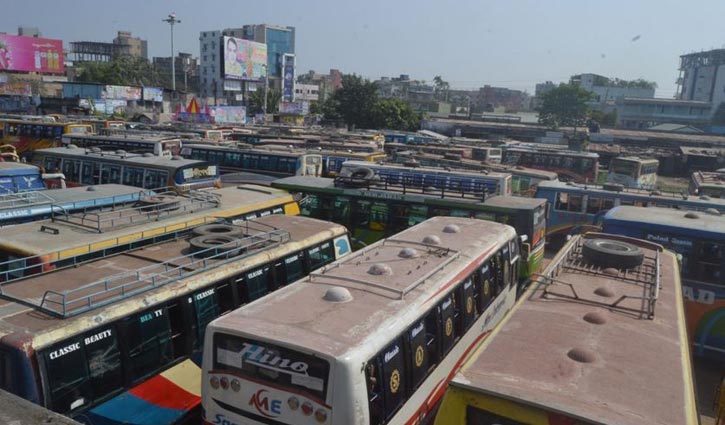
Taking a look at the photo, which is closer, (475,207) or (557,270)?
(557,270)

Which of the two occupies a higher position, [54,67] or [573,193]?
[54,67]

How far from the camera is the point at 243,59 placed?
89438 mm

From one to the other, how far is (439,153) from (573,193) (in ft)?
47.4

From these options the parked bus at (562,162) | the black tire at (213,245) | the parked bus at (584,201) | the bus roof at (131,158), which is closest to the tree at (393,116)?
the parked bus at (562,162)

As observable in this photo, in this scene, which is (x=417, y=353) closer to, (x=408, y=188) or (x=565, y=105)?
(x=408, y=188)

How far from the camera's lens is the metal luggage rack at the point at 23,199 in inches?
475

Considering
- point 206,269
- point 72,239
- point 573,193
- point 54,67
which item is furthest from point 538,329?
point 54,67

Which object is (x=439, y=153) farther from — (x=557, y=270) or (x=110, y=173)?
(x=557, y=270)

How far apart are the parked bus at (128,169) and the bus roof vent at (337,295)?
40.7 ft

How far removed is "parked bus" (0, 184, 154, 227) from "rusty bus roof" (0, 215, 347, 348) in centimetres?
416

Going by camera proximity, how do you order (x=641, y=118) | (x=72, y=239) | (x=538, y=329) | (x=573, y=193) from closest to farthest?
1. (x=538, y=329)
2. (x=72, y=239)
3. (x=573, y=193)
4. (x=641, y=118)

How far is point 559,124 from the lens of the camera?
255ft

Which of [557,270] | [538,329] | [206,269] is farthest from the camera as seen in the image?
[557,270]

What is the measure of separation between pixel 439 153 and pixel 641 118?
6969 centimetres
